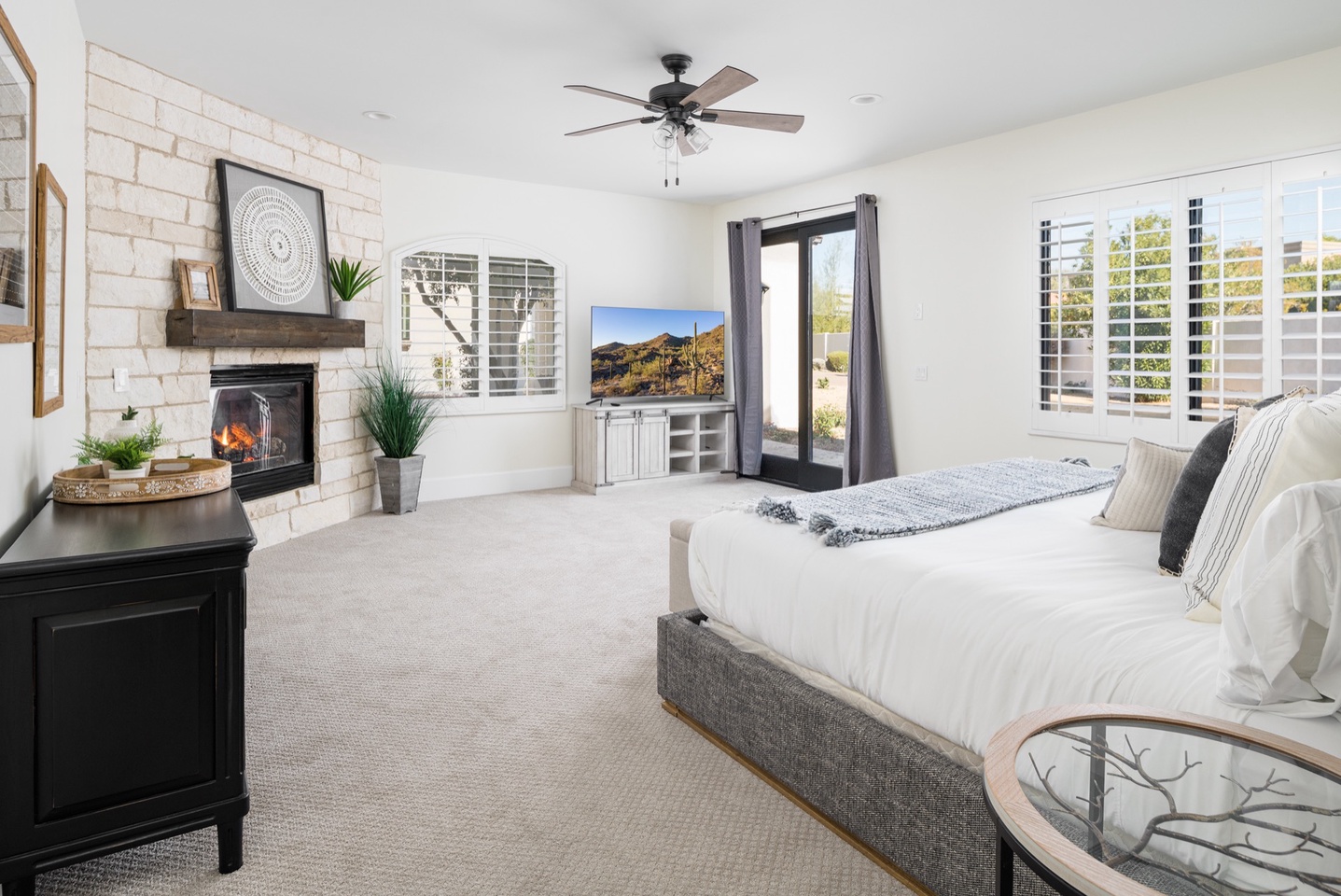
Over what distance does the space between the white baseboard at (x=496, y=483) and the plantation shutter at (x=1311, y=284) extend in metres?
5.01

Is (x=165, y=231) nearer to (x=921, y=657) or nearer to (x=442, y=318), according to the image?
(x=442, y=318)

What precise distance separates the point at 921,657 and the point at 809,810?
1.87 ft

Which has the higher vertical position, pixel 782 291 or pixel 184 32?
pixel 184 32

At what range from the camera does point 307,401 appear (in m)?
5.29

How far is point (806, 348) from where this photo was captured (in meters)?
6.75

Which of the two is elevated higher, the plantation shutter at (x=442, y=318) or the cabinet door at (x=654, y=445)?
the plantation shutter at (x=442, y=318)

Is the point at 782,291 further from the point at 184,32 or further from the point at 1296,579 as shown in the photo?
the point at 1296,579

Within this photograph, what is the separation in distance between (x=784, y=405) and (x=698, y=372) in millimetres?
846

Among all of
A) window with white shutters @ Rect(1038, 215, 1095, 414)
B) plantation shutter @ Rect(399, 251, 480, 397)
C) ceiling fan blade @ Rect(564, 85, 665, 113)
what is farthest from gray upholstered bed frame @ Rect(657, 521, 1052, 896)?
plantation shutter @ Rect(399, 251, 480, 397)

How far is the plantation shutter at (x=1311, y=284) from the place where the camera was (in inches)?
145

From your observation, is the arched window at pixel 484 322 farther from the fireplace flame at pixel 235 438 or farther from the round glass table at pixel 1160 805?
the round glass table at pixel 1160 805

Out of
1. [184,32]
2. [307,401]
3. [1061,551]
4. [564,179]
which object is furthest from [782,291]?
[1061,551]

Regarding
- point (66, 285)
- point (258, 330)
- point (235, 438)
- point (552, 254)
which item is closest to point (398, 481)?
point (235, 438)

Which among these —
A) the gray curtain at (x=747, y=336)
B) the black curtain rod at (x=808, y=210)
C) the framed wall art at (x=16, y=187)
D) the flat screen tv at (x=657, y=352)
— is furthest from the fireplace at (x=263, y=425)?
the black curtain rod at (x=808, y=210)
